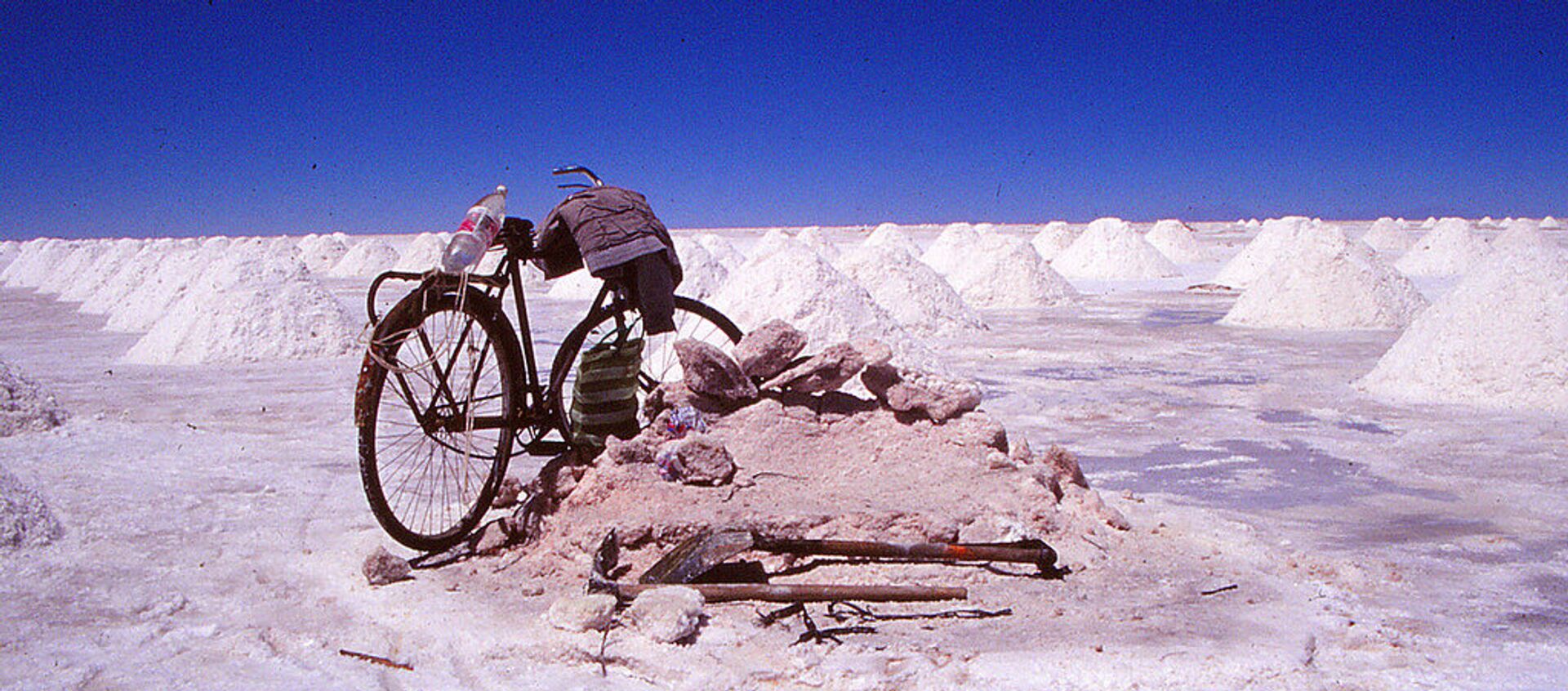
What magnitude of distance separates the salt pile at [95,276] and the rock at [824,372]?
18310 mm

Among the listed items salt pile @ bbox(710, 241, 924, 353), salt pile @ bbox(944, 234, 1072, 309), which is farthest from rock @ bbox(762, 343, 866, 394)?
salt pile @ bbox(944, 234, 1072, 309)

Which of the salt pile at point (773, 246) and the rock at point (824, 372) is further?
the salt pile at point (773, 246)

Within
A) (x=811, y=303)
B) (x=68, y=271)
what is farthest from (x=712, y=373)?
(x=68, y=271)

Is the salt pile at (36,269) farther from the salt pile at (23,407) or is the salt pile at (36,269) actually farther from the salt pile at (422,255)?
the salt pile at (23,407)

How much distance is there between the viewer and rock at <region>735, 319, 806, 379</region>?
10.3 ft

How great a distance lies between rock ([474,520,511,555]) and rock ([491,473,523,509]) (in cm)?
34

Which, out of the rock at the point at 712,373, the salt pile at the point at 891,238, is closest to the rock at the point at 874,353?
the rock at the point at 712,373

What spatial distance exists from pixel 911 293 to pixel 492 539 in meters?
7.67

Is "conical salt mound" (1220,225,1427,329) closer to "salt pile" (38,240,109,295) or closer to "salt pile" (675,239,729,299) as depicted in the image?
"salt pile" (675,239,729,299)

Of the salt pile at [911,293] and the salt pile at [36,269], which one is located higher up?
the salt pile at [36,269]

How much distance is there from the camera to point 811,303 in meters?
6.64

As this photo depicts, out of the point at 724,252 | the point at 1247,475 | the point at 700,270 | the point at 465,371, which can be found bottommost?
the point at 1247,475

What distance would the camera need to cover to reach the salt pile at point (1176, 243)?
29.6m

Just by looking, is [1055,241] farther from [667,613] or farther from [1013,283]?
[667,613]
